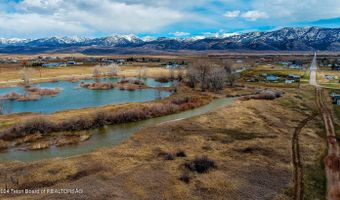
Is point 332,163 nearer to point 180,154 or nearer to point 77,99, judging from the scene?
point 180,154

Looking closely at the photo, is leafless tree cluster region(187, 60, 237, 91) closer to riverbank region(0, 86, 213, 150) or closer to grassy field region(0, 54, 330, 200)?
riverbank region(0, 86, 213, 150)

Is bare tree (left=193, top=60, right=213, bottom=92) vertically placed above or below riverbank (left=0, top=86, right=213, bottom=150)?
above

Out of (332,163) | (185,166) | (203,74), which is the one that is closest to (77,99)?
(203,74)

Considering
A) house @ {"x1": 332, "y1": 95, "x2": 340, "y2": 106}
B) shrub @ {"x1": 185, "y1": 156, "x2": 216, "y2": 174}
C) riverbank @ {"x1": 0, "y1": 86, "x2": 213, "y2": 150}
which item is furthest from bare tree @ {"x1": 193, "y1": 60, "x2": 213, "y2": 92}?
shrub @ {"x1": 185, "y1": 156, "x2": 216, "y2": 174}

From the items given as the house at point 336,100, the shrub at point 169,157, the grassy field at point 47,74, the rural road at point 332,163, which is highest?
the grassy field at point 47,74

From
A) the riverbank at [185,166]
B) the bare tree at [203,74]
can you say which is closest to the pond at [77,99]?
the bare tree at [203,74]

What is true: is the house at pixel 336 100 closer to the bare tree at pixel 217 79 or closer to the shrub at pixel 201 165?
the bare tree at pixel 217 79

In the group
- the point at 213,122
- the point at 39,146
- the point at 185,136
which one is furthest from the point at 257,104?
the point at 39,146
